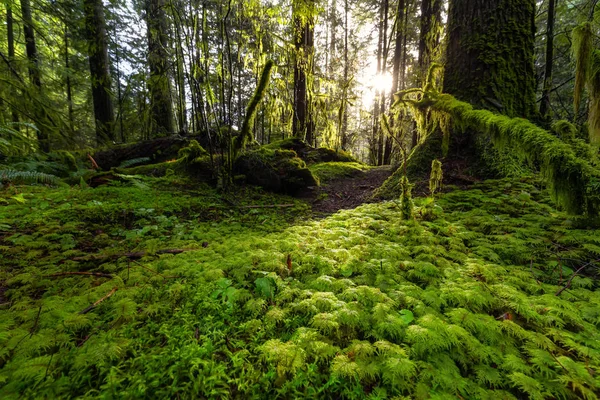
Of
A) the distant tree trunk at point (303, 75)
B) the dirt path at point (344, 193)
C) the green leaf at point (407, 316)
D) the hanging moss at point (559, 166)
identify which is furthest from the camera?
the distant tree trunk at point (303, 75)

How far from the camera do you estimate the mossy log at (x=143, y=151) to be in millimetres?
7527

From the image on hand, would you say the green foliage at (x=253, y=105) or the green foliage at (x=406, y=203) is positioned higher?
the green foliage at (x=253, y=105)

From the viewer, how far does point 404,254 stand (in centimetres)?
244

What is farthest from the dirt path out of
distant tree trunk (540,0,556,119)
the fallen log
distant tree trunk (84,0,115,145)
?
distant tree trunk (84,0,115,145)

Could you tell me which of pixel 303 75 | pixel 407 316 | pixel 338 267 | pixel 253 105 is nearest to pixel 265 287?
pixel 338 267

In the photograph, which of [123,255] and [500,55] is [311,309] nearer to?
[123,255]

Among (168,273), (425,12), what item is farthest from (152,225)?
(425,12)

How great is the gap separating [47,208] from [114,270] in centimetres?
249

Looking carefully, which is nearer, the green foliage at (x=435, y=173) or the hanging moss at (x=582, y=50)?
the hanging moss at (x=582, y=50)

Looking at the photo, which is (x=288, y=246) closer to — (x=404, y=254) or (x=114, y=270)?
(x=404, y=254)

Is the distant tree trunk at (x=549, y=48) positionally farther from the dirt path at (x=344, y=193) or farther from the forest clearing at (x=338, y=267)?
the dirt path at (x=344, y=193)

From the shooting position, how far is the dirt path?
190 inches

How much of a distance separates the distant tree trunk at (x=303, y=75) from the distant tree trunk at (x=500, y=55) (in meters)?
4.78

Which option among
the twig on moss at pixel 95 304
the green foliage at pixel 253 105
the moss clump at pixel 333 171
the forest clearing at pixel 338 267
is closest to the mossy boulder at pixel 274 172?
the forest clearing at pixel 338 267
